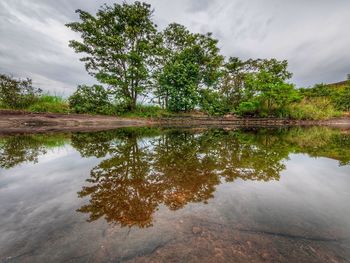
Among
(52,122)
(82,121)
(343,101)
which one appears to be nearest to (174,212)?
(52,122)

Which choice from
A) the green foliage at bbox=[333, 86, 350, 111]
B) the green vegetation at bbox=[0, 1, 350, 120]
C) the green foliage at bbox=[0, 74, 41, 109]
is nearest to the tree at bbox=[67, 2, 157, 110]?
the green vegetation at bbox=[0, 1, 350, 120]

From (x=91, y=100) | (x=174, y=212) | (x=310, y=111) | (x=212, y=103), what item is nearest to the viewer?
(x=174, y=212)

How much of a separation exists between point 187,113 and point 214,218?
1796 centimetres

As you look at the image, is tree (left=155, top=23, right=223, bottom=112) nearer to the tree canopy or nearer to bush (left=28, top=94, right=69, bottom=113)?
the tree canopy

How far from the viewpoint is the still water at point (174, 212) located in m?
1.18

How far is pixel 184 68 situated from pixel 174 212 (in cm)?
1719

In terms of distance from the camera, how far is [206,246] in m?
1.23

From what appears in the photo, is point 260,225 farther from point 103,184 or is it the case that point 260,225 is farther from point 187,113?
point 187,113

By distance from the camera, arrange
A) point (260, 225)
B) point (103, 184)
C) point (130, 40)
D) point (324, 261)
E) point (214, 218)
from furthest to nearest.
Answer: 1. point (130, 40)
2. point (103, 184)
3. point (214, 218)
4. point (260, 225)
5. point (324, 261)

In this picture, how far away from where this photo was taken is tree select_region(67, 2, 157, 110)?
49.4ft

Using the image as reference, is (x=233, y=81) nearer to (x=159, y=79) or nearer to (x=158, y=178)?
(x=159, y=79)

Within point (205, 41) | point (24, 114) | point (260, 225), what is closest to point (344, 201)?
point (260, 225)

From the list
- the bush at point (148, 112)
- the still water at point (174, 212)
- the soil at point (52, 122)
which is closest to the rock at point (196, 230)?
the still water at point (174, 212)

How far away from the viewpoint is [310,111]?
68.9 feet
